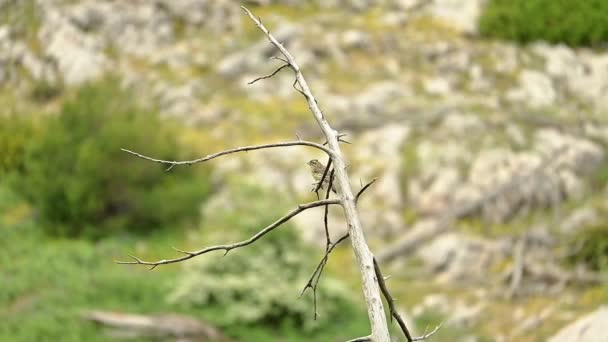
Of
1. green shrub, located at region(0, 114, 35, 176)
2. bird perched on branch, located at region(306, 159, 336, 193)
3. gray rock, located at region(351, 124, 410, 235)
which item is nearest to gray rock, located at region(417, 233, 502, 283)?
gray rock, located at region(351, 124, 410, 235)

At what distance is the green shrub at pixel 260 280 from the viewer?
57.1 feet

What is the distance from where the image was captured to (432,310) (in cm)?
1875

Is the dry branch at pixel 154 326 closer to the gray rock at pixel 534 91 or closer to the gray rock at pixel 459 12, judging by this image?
the gray rock at pixel 534 91

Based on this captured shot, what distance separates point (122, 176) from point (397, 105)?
9899 mm

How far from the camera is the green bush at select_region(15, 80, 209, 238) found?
75.0ft

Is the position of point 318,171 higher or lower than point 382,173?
lower

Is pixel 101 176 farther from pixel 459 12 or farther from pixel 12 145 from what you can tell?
pixel 459 12

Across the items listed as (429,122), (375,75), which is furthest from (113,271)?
(375,75)

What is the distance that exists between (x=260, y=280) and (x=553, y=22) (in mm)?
19407

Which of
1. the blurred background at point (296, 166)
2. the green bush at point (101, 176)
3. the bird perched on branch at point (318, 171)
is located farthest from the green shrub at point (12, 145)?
the bird perched on branch at point (318, 171)

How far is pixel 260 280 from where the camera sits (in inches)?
706

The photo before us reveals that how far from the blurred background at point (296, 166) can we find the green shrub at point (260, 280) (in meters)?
0.06

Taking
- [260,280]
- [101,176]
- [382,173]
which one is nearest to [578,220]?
[382,173]

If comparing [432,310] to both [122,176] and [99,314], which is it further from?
[122,176]
